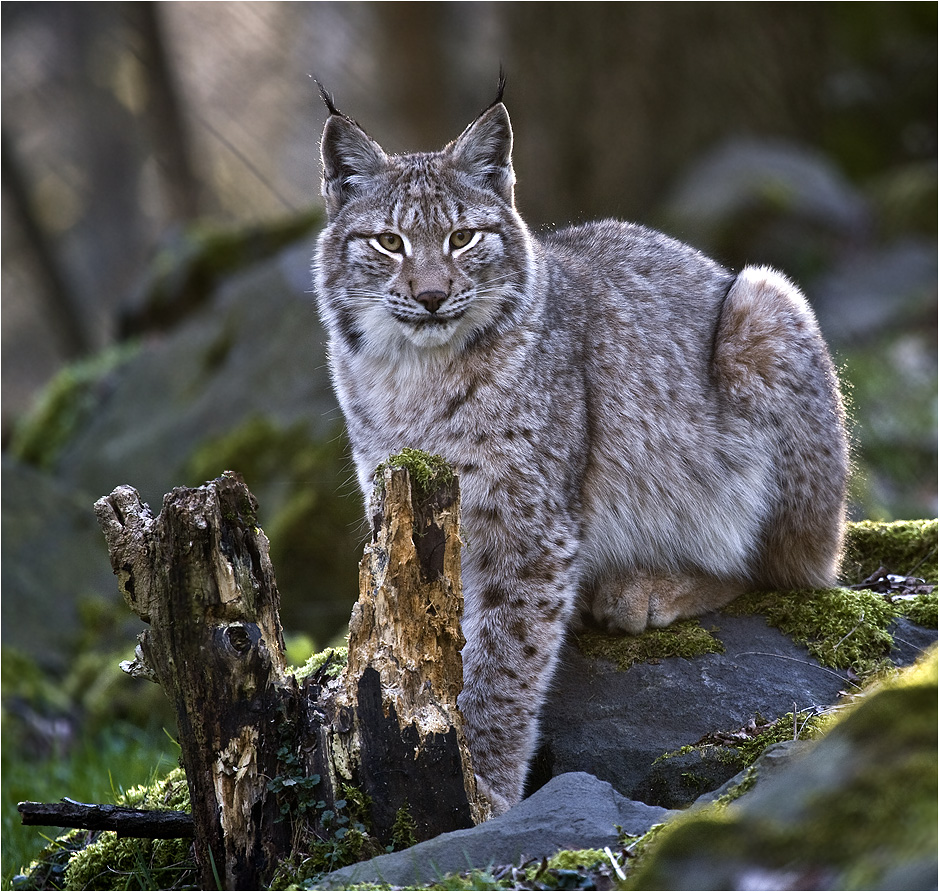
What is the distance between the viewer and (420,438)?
14.3ft

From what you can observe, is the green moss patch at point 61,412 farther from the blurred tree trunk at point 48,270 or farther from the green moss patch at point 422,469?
the green moss patch at point 422,469

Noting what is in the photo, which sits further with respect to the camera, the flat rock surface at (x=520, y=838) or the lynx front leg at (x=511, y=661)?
the lynx front leg at (x=511, y=661)

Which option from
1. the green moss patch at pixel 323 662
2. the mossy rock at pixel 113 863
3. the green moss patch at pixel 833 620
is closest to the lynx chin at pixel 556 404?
the green moss patch at pixel 833 620

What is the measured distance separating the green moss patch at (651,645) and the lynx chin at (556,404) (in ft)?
0.21

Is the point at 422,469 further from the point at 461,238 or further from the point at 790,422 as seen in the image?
the point at 790,422

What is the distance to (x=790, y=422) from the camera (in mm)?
4797

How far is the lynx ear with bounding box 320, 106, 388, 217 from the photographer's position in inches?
175

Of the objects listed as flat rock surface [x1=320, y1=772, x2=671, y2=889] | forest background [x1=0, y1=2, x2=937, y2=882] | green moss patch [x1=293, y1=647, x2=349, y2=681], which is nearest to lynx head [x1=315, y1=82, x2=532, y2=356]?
green moss patch [x1=293, y1=647, x2=349, y2=681]

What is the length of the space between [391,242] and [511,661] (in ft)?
5.66

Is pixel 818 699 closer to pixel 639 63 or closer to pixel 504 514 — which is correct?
pixel 504 514

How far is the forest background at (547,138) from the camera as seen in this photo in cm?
1023

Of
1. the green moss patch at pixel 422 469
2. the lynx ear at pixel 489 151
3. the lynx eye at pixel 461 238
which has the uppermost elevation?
the lynx ear at pixel 489 151

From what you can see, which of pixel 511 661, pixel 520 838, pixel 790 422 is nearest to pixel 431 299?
pixel 511 661

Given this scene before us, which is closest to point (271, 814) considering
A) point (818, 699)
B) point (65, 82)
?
point (818, 699)
